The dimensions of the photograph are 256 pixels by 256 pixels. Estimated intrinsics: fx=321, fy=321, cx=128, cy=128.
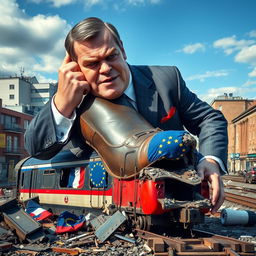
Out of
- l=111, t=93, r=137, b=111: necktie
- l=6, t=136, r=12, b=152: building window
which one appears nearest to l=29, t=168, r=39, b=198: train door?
l=111, t=93, r=137, b=111: necktie

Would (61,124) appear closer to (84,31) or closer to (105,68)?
(105,68)

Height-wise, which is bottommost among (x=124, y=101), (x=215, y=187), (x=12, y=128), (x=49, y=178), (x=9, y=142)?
(x=49, y=178)

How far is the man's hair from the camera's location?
3277 millimetres

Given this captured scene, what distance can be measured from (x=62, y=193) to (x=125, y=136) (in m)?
3.99

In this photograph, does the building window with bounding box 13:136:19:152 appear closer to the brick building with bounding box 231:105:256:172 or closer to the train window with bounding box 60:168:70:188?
the brick building with bounding box 231:105:256:172

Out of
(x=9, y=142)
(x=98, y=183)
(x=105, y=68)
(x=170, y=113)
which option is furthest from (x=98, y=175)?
(x=9, y=142)

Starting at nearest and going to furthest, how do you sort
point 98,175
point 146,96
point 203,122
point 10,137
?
point 203,122
point 146,96
point 98,175
point 10,137

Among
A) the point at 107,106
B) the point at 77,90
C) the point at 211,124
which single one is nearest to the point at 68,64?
the point at 77,90

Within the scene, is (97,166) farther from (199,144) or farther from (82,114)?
(199,144)

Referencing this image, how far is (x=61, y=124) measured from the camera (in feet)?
11.3

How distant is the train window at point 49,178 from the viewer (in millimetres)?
7645

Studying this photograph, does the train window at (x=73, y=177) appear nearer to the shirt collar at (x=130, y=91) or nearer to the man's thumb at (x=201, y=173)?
the shirt collar at (x=130, y=91)

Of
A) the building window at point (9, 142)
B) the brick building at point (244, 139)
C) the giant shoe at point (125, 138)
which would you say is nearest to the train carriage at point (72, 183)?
the giant shoe at point (125, 138)

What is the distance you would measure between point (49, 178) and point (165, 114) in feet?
16.6
